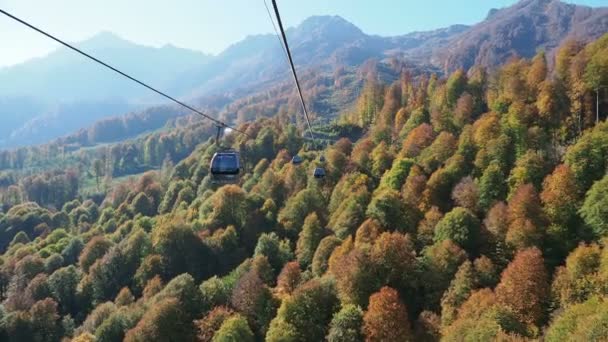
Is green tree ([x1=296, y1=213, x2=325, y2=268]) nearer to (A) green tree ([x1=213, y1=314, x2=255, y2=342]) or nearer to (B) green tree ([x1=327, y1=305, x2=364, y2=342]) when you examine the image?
(A) green tree ([x1=213, y1=314, x2=255, y2=342])

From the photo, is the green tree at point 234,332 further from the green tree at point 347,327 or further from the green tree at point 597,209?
the green tree at point 597,209

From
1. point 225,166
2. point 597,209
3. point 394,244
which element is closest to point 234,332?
point 394,244

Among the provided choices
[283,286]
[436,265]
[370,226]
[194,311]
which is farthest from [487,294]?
[194,311]

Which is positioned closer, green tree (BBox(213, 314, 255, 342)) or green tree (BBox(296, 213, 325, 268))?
green tree (BBox(213, 314, 255, 342))

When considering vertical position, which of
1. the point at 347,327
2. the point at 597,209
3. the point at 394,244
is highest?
the point at 597,209

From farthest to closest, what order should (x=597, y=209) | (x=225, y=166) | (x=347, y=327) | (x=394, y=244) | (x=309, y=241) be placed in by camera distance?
(x=309, y=241) → (x=394, y=244) → (x=597, y=209) → (x=347, y=327) → (x=225, y=166)

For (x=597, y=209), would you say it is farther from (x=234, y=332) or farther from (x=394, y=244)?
(x=234, y=332)

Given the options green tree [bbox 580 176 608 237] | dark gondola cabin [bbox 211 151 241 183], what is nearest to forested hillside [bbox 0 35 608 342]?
green tree [bbox 580 176 608 237]

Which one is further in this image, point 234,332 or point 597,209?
point 597,209
